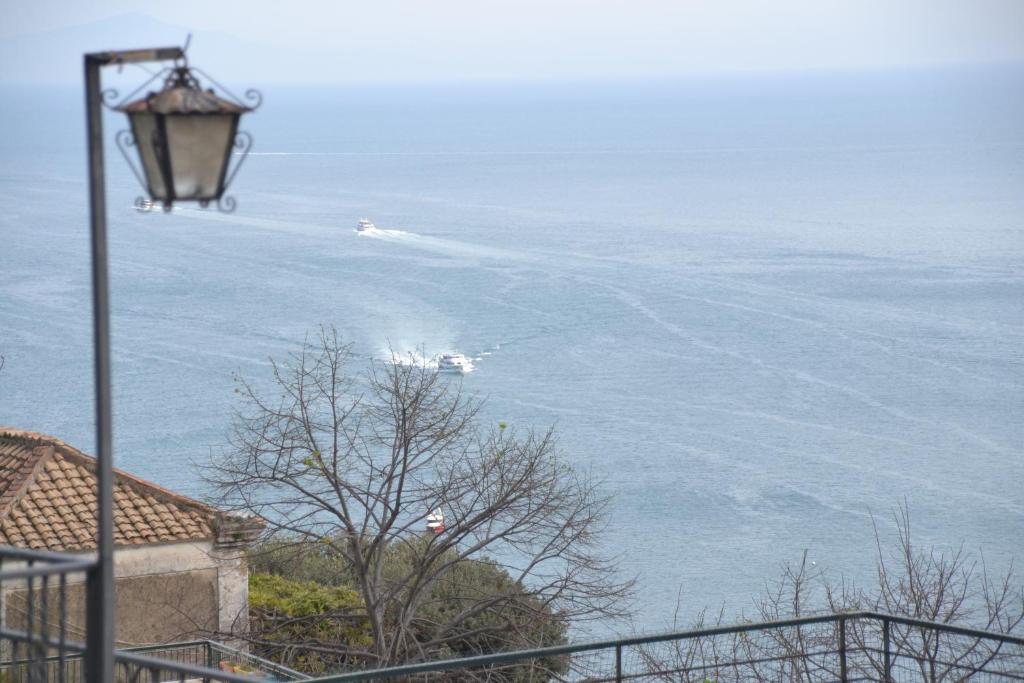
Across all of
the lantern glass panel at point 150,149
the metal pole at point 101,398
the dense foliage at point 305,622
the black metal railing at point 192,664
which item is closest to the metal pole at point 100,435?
the metal pole at point 101,398

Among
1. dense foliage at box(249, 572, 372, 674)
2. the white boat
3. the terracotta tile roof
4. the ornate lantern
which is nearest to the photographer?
the ornate lantern

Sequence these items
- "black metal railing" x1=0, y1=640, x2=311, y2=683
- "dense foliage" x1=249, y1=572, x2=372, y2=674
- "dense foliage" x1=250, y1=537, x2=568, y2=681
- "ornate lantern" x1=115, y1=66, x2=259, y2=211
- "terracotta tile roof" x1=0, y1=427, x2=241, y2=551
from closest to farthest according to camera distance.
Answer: "ornate lantern" x1=115, y1=66, x2=259, y2=211, "black metal railing" x1=0, y1=640, x2=311, y2=683, "terracotta tile roof" x1=0, y1=427, x2=241, y2=551, "dense foliage" x1=250, y1=537, x2=568, y2=681, "dense foliage" x1=249, y1=572, x2=372, y2=674

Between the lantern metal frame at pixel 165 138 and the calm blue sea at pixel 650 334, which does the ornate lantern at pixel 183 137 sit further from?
the calm blue sea at pixel 650 334

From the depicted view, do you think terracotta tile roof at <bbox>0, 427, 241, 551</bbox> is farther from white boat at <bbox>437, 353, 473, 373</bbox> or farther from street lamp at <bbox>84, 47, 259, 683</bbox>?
white boat at <bbox>437, 353, 473, 373</bbox>

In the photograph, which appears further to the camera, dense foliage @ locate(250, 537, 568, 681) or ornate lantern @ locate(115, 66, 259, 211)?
dense foliage @ locate(250, 537, 568, 681)

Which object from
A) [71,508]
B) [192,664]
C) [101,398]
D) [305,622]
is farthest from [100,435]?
[305,622]

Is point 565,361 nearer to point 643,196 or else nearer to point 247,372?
point 247,372

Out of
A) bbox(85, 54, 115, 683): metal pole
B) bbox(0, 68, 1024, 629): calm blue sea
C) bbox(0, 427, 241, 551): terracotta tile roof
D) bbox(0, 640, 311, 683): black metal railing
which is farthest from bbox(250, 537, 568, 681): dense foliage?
bbox(0, 68, 1024, 629): calm blue sea
